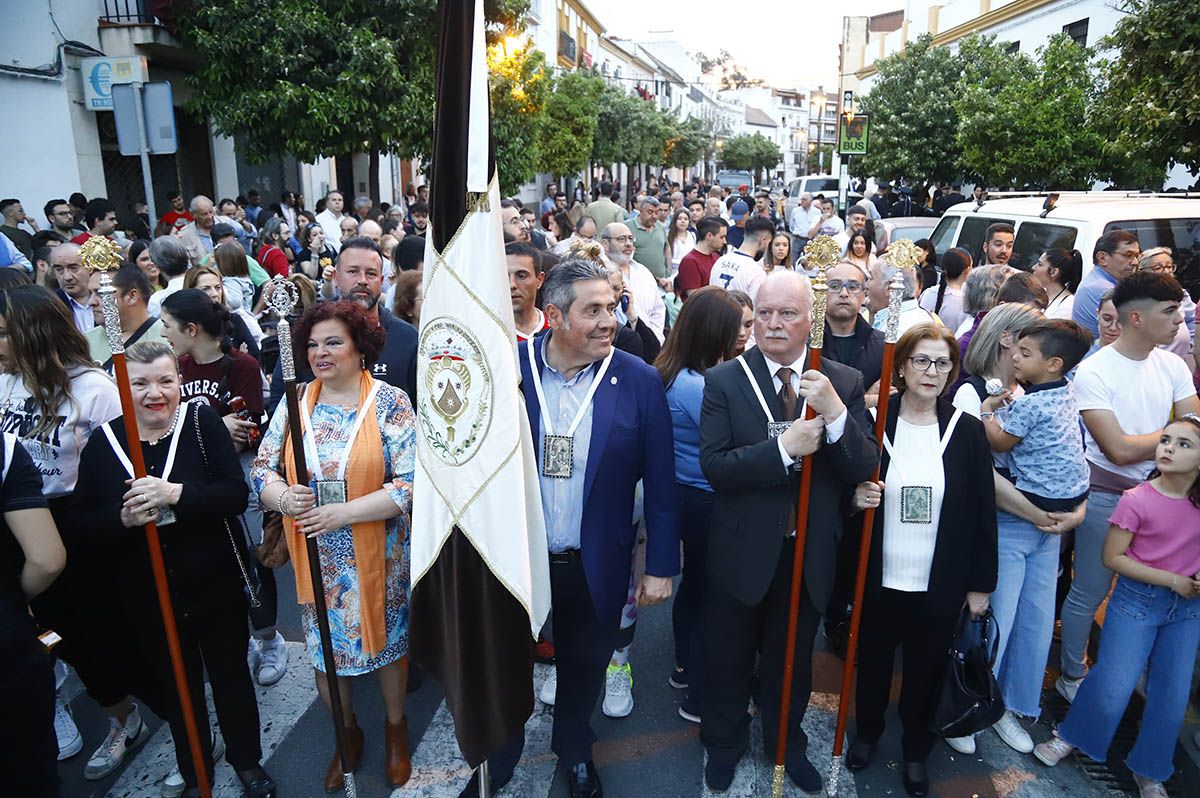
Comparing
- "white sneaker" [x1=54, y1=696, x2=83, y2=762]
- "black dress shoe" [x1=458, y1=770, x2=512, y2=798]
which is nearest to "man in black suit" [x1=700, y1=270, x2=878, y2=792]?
"black dress shoe" [x1=458, y1=770, x2=512, y2=798]

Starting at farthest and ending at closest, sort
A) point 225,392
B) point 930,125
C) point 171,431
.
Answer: point 930,125 < point 225,392 < point 171,431

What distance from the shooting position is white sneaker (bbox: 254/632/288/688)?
14.0 feet

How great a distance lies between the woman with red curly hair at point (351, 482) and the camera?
3238 mm

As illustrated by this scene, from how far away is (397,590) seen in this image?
136 inches

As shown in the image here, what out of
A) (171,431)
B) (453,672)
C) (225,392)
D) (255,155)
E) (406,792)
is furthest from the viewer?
(255,155)

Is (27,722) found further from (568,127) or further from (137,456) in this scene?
(568,127)

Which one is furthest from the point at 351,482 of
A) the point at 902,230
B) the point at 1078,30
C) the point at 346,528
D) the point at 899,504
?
the point at 1078,30

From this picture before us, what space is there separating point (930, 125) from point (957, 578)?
61.9ft

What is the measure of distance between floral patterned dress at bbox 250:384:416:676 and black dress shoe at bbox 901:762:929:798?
2235 millimetres

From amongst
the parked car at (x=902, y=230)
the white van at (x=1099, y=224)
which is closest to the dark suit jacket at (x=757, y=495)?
the white van at (x=1099, y=224)

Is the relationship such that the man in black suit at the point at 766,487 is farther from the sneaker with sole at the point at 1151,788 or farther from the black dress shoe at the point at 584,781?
the sneaker with sole at the point at 1151,788

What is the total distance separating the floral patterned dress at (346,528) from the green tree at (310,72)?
934 cm

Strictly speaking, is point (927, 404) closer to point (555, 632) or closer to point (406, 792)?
point (555, 632)

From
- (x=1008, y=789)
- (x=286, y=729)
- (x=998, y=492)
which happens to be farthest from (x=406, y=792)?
(x=998, y=492)
